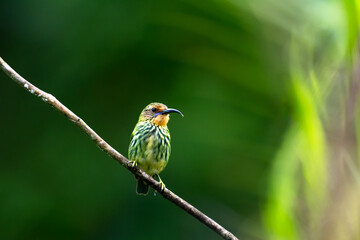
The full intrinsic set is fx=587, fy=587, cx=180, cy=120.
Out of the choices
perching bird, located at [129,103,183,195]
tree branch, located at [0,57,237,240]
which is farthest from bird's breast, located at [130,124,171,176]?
tree branch, located at [0,57,237,240]

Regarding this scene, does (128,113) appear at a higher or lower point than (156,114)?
lower

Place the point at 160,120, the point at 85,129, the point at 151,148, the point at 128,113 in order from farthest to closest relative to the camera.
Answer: the point at 128,113
the point at 160,120
the point at 151,148
the point at 85,129

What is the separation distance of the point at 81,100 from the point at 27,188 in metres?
0.89

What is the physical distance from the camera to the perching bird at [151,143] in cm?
322

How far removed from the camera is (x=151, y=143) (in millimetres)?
3264

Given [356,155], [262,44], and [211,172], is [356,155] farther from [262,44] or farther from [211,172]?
[211,172]

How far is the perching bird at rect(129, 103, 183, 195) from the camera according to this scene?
127 inches

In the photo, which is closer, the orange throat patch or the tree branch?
the tree branch

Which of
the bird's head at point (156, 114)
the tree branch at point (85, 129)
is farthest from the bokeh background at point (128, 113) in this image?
the tree branch at point (85, 129)

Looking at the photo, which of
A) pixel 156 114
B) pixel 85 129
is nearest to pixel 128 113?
pixel 156 114

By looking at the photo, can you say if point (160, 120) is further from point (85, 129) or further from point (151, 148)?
point (85, 129)

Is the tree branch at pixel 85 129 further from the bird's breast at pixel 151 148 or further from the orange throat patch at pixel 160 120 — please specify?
the orange throat patch at pixel 160 120

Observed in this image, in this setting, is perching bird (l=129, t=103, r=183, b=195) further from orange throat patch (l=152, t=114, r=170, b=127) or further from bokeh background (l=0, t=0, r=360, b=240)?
bokeh background (l=0, t=0, r=360, b=240)

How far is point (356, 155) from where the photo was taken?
4.49ft
